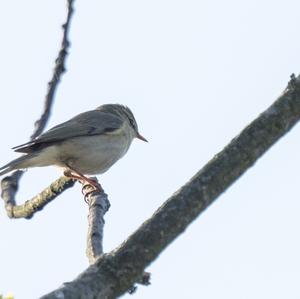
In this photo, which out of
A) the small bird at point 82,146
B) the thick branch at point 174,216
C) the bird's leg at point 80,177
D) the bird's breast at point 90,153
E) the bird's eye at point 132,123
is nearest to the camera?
the thick branch at point 174,216

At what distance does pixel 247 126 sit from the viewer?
2.78 metres

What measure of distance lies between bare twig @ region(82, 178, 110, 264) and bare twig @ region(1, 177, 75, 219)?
0.31 meters

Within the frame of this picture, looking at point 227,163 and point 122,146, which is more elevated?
point 122,146

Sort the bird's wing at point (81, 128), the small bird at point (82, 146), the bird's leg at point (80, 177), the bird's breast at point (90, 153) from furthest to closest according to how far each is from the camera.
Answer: the bird's breast at point (90, 153)
the bird's wing at point (81, 128)
the small bird at point (82, 146)
the bird's leg at point (80, 177)

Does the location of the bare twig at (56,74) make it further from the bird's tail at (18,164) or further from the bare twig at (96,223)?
the bird's tail at (18,164)

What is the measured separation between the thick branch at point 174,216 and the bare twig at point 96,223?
1531 millimetres

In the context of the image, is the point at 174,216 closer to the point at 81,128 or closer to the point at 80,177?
the point at 80,177

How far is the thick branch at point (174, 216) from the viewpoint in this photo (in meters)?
2.55

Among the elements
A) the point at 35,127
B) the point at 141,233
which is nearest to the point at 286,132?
the point at 141,233

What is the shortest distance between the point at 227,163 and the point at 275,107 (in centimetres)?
33

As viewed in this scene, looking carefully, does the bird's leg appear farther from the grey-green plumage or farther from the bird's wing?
the bird's wing

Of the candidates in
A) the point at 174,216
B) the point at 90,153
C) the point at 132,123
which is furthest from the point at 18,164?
the point at 174,216

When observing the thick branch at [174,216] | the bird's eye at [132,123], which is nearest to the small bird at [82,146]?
the bird's eye at [132,123]

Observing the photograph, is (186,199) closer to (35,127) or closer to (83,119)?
(35,127)
